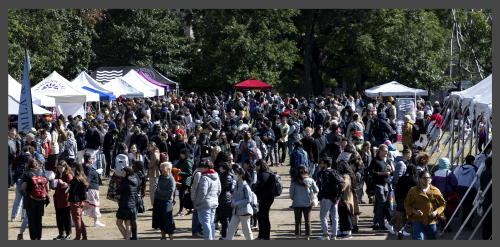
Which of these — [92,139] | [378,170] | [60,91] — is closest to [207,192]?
[378,170]

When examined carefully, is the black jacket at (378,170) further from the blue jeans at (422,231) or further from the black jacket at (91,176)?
the black jacket at (91,176)

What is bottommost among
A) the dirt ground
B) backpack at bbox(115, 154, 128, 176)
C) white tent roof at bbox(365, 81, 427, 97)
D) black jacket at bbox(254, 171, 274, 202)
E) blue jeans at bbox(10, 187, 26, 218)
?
the dirt ground

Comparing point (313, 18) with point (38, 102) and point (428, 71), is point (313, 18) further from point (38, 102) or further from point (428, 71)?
point (38, 102)

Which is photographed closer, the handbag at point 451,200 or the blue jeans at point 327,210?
the blue jeans at point 327,210

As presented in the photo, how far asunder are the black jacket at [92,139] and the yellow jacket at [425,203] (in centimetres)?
916

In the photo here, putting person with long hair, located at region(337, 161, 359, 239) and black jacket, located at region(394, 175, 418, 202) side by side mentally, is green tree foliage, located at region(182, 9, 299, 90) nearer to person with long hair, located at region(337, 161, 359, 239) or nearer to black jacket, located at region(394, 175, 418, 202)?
person with long hair, located at region(337, 161, 359, 239)

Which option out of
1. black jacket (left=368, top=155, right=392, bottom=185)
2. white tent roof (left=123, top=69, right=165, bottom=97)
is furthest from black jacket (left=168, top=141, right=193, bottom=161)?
white tent roof (left=123, top=69, right=165, bottom=97)

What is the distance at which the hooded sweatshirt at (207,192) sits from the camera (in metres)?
8.35

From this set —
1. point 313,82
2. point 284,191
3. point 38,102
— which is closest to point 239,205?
point 284,191

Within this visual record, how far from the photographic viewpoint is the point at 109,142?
1448 centimetres

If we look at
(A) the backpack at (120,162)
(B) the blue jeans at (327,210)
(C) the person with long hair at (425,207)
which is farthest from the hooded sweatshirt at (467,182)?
(A) the backpack at (120,162)

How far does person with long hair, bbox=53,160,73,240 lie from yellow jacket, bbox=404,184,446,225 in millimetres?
5461

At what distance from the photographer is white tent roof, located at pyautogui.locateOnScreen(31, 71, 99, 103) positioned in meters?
19.0

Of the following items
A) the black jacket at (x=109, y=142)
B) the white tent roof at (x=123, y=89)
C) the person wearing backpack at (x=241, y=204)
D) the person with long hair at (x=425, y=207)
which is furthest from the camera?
the white tent roof at (x=123, y=89)
